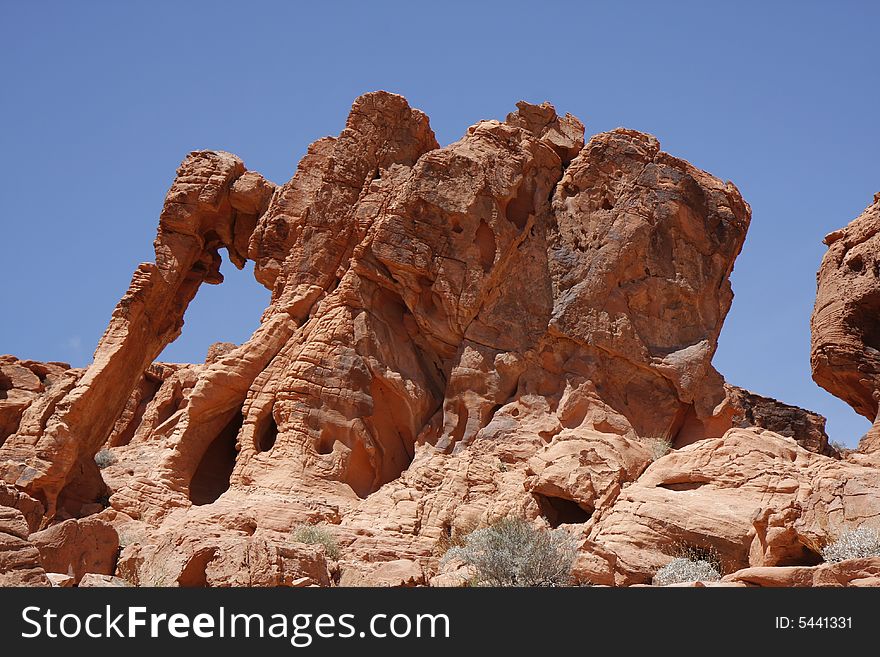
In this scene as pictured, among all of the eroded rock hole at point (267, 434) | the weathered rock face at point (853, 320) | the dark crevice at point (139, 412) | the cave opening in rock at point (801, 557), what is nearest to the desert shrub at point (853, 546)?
the cave opening in rock at point (801, 557)

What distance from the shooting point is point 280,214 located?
80.7 feet

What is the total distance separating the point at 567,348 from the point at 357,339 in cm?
463

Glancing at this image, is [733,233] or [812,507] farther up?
[733,233]

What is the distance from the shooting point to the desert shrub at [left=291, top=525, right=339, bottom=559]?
17.4 m

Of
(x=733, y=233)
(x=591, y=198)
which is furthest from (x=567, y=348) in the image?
(x=733, y=233)

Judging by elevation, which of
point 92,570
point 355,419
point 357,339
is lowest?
point 92,570

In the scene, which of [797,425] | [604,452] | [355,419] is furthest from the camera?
[797,425]

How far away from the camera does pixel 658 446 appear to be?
22000mm

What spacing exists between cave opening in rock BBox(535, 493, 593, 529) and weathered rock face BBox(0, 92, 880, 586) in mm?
63

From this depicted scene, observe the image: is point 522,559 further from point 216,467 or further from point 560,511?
point 216,467

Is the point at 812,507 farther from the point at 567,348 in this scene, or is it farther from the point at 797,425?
the point at 797,425

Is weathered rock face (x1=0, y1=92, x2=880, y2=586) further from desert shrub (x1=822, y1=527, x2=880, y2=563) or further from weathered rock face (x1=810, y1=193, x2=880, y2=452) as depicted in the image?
desert shrub (x1=822, y1=527, x2=880, y2=563)

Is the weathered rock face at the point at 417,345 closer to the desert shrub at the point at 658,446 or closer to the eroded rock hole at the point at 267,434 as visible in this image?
the eroded rock hole at the point at 267,434

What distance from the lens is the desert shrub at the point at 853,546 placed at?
13.1 m
